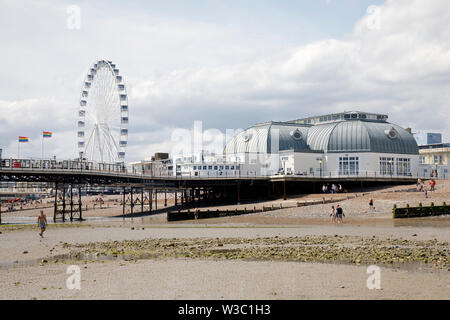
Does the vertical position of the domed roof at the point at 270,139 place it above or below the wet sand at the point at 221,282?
above

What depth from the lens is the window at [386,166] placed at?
90062mm

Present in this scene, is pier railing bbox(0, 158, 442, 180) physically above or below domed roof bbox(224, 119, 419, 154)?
below

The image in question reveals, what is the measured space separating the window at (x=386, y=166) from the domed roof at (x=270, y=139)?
13.0 metres

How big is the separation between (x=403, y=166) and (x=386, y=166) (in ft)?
12.7

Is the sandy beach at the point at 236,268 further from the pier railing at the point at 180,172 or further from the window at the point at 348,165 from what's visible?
the window at the point at 348,165

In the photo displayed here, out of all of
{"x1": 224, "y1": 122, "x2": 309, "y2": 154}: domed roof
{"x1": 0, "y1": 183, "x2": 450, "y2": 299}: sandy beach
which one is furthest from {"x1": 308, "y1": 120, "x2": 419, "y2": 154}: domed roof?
{"x1": 0, "y1": 183, "x2": 450, "y2": 299}: sandy beach

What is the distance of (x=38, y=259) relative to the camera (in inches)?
954

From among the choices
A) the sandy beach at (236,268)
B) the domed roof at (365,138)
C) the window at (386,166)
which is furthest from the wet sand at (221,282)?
the domed roof at (365,138)

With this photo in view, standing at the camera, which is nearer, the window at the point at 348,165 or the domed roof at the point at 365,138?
the window at the point at 348,165

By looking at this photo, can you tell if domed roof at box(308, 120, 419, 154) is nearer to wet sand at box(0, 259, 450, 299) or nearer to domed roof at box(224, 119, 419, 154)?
domed roof at box(224, 119, 419, 154)

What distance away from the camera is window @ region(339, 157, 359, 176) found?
297 feet

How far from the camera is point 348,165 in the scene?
3602 inches

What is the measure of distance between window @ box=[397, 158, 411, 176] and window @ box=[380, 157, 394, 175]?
5.22ft
